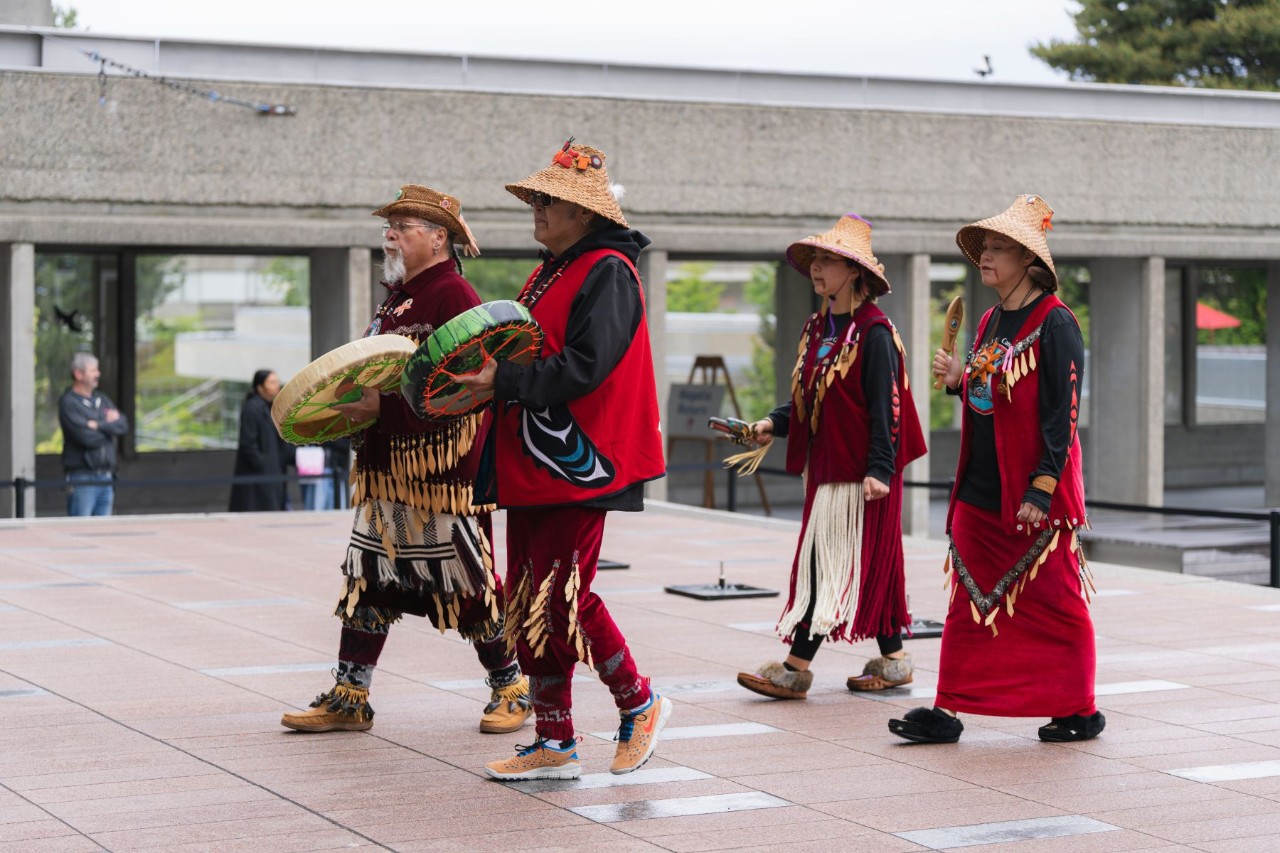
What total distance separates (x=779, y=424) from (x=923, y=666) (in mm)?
1346

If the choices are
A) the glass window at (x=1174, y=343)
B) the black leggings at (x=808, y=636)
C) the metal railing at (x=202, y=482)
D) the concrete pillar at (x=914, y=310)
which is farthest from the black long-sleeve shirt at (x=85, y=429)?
the glass window at (x=1174, y=343)

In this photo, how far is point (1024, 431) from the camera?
6480 mm

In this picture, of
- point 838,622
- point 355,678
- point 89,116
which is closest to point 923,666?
point 838,622

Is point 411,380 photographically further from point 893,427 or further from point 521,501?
point 893,427

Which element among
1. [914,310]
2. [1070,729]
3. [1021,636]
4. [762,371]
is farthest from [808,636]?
[762,371]

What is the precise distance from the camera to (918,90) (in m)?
21.6

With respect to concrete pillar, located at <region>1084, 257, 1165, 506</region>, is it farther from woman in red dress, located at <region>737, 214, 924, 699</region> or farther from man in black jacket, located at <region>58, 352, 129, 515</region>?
woman in red dress, located at <region>737, 214, 924, 699</region>

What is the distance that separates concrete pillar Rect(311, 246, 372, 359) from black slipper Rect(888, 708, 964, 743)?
40.0 ft

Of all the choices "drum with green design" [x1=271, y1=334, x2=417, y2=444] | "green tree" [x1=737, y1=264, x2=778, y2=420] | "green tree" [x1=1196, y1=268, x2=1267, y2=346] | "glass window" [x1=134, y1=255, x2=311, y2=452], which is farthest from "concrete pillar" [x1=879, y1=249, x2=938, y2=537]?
"drum with green design" [x1=271, y1=334, x2=417, y2=444]

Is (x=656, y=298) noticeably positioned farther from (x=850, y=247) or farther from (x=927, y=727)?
(x=927, y=727)

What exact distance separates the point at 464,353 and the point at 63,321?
620 inches

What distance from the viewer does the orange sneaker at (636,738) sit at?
584 cm

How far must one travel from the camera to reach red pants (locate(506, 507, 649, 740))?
5637mm

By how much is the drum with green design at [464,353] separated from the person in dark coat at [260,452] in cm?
950
